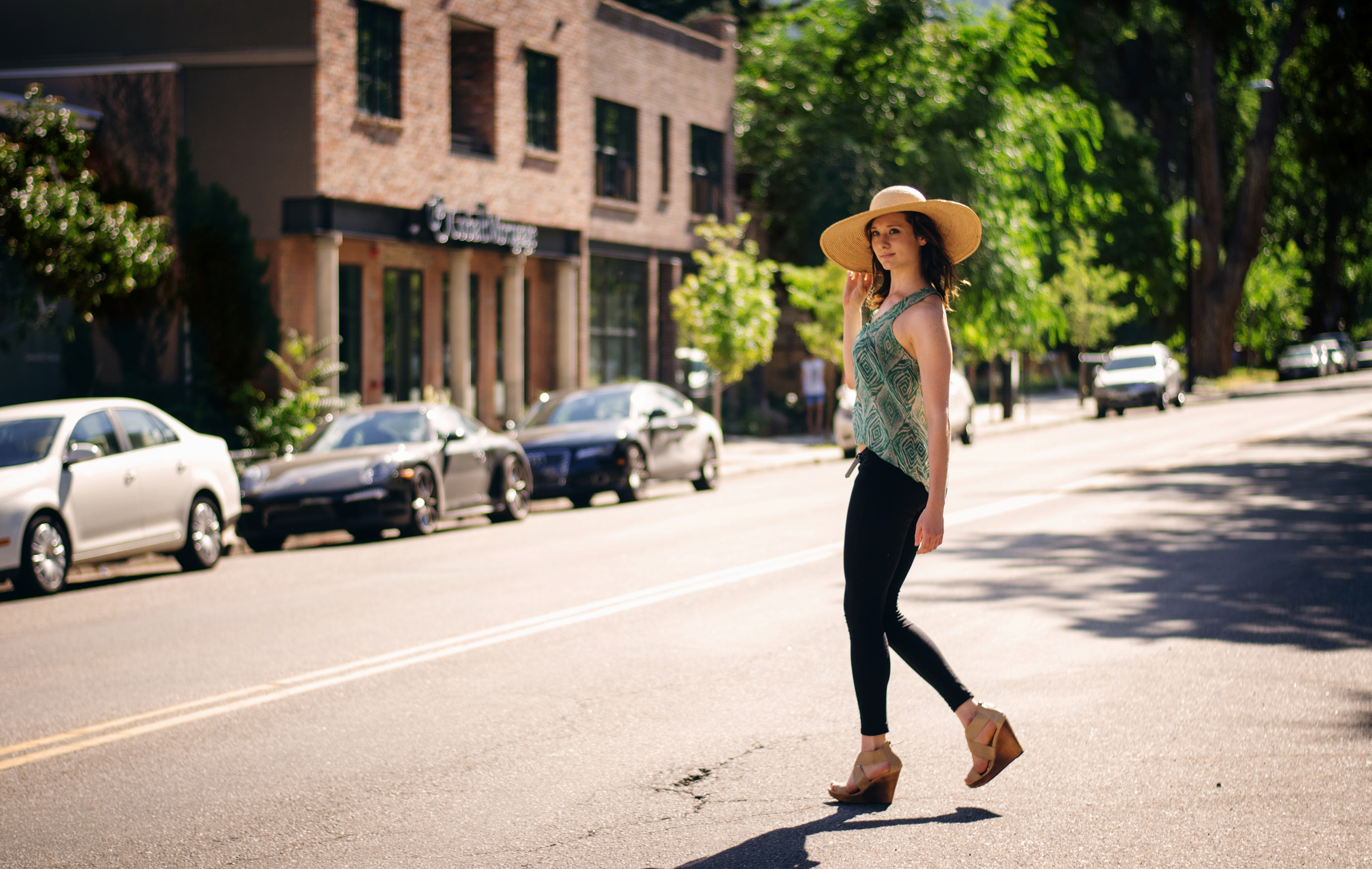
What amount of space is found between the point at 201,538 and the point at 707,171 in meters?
23.6

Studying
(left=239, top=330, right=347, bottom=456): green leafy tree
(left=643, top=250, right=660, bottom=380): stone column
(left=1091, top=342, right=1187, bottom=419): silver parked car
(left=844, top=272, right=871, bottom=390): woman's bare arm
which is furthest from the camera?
(left=1091, top=342, right=1187, bottom=419): silver parked car

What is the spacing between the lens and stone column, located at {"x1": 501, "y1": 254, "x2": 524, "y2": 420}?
28.4 m

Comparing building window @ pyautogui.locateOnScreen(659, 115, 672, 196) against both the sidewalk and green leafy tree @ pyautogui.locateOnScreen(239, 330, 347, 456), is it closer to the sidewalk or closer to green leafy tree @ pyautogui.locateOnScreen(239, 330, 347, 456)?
the sidewalk

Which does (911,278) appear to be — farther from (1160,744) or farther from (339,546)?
(339,546)

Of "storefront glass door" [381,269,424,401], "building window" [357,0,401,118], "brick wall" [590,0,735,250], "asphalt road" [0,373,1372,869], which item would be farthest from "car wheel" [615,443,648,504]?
"brick wall" [590,0,735,250]

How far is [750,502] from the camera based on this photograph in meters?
18.2

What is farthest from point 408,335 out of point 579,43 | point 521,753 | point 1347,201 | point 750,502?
point 1347,201

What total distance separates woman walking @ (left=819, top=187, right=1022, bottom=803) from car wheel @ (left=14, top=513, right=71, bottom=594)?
8.46 m

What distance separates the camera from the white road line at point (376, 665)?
256 inches

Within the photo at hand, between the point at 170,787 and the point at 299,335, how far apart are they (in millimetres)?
18852

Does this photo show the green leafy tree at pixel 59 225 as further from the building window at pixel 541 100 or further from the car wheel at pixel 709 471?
the building window at pixel 541 100

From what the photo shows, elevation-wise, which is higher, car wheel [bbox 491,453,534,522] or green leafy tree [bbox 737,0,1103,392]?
green leafy tree [bbox 737,0,1103,392]

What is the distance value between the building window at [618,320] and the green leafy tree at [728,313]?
2.70 metres

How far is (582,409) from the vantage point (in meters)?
20.3
